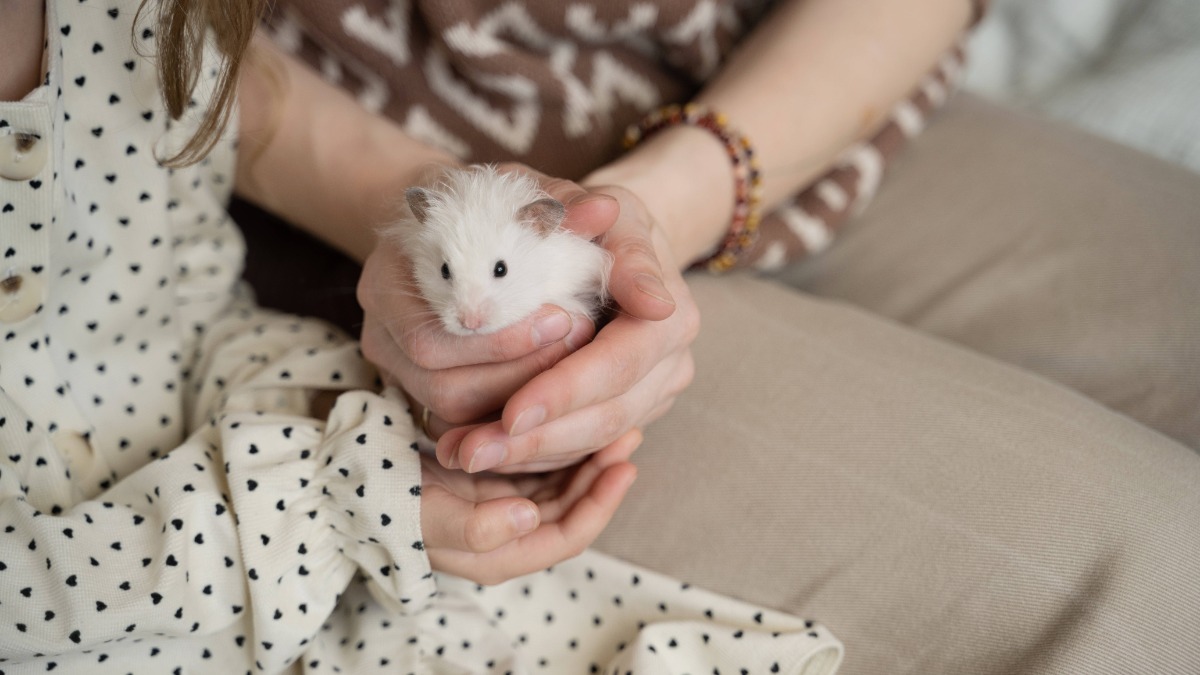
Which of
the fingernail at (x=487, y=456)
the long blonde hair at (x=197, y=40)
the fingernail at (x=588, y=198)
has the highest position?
the long blonde hair at (x=197, y=40)

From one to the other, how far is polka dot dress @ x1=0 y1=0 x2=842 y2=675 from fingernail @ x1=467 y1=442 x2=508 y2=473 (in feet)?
0.31

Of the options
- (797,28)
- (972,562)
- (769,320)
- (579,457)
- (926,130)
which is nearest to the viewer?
(972,562)

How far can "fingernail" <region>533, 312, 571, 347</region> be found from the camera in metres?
0.74

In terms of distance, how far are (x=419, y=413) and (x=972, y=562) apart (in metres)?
0.59

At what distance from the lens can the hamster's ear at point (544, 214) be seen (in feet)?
2.54

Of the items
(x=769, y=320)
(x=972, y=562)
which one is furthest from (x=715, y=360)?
(x=972, y=562)

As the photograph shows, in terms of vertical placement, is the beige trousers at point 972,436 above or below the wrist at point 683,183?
below

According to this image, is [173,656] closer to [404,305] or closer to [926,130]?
[404,305]

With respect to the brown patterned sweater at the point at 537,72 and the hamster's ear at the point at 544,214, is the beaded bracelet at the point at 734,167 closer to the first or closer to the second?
the brown patterned sweater at the point at 537,72

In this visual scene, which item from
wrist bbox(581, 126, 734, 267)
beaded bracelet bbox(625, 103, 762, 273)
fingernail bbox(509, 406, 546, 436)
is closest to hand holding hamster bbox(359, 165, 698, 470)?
fingernail bbox(509, 406, 546, 436)

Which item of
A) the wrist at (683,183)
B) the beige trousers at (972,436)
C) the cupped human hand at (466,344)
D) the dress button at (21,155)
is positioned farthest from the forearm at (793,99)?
the dress button at (21,155)

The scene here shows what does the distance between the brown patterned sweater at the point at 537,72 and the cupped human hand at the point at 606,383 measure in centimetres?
31

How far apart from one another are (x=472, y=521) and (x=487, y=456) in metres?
0.07

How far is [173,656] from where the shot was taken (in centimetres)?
77
